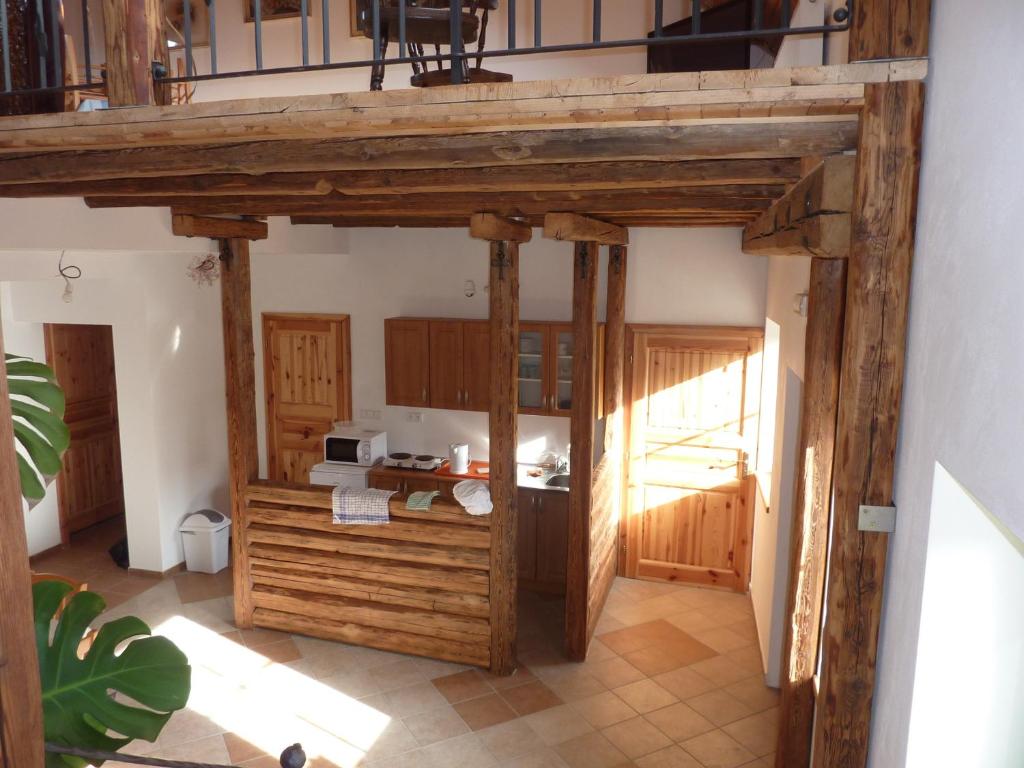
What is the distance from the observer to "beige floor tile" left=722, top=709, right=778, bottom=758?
4219 mm

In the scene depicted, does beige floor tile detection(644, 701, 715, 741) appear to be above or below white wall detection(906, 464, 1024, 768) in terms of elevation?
below

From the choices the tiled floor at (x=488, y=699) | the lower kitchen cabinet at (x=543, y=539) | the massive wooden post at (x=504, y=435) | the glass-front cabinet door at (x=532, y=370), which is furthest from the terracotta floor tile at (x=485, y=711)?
the glass-front cabinet door at (x=532, y=370)

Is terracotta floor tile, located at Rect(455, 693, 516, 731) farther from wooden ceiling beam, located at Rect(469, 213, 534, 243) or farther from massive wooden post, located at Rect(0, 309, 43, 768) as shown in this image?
massive wooden post, located at Rect(0, 309, 43, 768)

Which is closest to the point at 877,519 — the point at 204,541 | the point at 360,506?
the point at 360,506

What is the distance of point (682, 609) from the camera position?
596 cm

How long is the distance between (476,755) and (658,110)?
334cm

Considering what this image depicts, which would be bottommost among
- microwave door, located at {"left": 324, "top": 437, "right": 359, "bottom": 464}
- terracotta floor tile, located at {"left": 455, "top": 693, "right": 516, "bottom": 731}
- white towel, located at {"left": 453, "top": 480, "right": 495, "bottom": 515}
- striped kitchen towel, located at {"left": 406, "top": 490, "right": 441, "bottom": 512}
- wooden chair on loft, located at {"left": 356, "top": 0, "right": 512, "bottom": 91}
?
terracotta floor tile, located at {"left": 455, "top": 693, "right": 516, "bottom": 731}

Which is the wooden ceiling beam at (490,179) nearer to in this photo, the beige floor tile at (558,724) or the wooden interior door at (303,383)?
the beige floor tile at (558,724)

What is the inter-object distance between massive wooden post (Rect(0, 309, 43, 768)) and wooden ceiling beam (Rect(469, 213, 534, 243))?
3.38 metres

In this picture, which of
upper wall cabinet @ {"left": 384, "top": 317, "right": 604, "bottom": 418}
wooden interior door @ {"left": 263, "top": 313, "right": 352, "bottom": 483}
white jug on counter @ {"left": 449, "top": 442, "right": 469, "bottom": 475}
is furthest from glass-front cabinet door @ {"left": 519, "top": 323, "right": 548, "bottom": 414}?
wooden interior door @ {"left": 263, "top": 313, "right": 352, "bottom": 483}

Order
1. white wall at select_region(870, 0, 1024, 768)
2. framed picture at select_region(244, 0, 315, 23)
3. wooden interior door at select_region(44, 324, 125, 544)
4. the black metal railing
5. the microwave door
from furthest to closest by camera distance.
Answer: wooden interior door at select_region(44, 324, 125, 544) → the microwave door → framed picture at select_region(244, 0, 315, 23) → the black metal railing → white wall at select_region(870, 0, 1024, 768)

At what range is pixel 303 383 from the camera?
23.9 ft

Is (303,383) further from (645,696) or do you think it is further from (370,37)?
(370,37)

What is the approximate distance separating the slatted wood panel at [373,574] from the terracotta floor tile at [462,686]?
115mm
